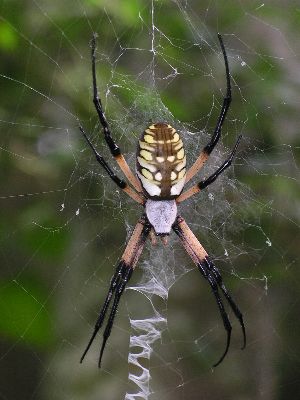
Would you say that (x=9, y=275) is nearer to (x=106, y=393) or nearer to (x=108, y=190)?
(x=108, y=190)

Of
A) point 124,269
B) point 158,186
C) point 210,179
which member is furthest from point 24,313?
point 210,179

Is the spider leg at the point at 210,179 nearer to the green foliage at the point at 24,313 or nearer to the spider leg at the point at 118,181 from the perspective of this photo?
the spider leg at the point at 118,181

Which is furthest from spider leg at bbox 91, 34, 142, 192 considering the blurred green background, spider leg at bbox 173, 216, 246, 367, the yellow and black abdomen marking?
spider leg at bbox 173, 216, 246, 367

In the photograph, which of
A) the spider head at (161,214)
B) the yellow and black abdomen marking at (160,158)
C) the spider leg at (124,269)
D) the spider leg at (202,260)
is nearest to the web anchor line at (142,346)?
the spider leg at (202,260)

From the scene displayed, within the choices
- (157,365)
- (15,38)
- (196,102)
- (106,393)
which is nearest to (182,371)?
(157,365)

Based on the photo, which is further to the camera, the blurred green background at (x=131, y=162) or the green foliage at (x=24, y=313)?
the blurred green background at (x=131, y=162)

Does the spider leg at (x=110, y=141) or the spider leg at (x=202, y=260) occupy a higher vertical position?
the spider leg at (x=110, y=141)
